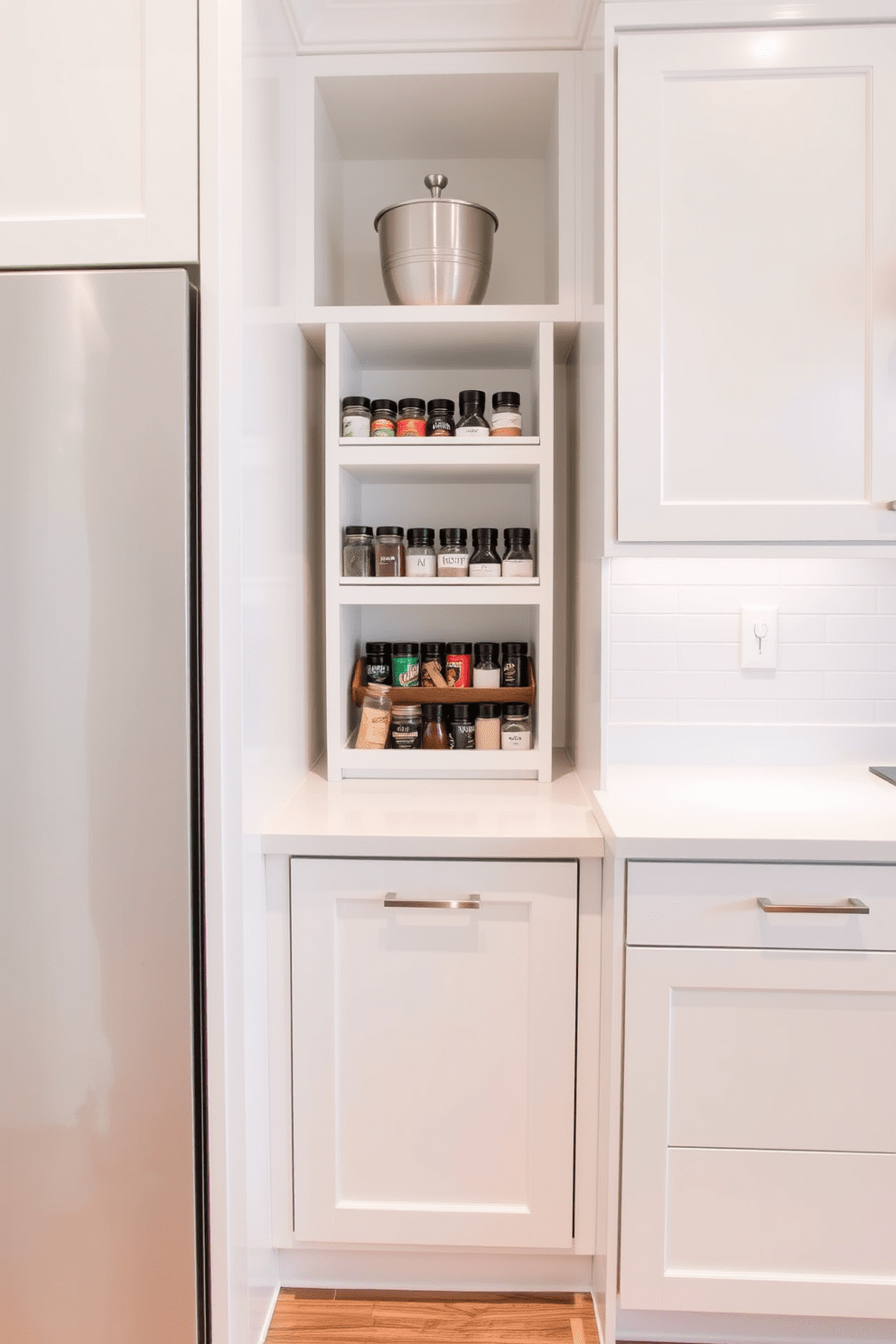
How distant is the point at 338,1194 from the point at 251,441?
1195 mm

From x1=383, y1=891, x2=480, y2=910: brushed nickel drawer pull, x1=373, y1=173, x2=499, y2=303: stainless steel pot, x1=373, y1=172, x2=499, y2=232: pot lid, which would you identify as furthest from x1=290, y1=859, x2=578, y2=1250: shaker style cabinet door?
x1=373, y1=172, x2=499, y2=232: pot lid

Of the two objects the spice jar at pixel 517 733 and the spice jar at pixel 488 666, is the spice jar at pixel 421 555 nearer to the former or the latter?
the spice jar at pixel 488 666

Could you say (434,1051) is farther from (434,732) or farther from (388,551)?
(388,551)

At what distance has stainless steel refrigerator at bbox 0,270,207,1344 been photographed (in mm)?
1158

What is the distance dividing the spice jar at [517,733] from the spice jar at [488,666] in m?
0.08

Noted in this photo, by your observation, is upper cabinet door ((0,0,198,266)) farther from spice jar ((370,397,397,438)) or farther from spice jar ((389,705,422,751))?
spice jar ((389,705,422,751))

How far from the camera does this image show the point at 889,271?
1442 mm

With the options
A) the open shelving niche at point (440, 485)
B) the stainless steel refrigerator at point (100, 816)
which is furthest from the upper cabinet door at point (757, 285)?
the stainless steel refrigerator at point (100, 816)

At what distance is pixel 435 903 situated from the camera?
4.51 ft

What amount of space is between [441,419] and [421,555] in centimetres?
27

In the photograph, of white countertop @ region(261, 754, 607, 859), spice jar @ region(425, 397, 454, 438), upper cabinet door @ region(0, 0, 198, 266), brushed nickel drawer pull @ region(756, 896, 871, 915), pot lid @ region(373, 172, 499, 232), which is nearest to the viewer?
upper cabinet door @ region(0, 0, 198, 266)

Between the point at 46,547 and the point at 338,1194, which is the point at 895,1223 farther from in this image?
the point at 46,547

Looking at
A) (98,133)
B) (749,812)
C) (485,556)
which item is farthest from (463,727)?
(98,133)

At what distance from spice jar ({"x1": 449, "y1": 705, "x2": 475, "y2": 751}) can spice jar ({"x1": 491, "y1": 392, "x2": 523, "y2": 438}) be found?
55 centimetres
